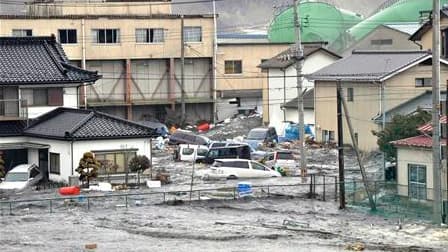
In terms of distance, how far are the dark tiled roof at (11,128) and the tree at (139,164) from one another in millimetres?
5479

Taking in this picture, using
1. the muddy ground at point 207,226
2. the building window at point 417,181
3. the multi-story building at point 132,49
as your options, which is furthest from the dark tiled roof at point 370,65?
the multi-story building at point 132,49

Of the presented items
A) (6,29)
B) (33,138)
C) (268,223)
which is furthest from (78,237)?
(6,29)

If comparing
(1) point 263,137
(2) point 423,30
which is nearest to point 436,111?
(2) point 423,30

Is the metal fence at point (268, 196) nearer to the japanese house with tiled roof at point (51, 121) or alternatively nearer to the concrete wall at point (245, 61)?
the japanese house with tiled roof at point (51, 121)

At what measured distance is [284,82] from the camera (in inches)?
2339

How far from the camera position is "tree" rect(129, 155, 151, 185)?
1476 inches

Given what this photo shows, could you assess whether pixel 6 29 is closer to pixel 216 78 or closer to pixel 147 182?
pixel 216 78

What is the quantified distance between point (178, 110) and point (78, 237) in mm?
42013

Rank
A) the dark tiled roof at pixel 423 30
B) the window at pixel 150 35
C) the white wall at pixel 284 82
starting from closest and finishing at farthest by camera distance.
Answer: the dark tiled roof at pixel 423 30 → the white wall at pixel 284 82 → the window at pixel 150 35

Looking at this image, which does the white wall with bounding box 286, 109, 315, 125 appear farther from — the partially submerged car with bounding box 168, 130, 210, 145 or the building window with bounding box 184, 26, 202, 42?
the building window with bounding box 184, 26, 202, 42

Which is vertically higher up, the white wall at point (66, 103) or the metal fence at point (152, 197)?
the white wall at point (66, 103)

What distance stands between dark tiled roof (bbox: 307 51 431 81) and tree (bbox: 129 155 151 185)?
42.6ft

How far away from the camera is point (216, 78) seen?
2702 inches

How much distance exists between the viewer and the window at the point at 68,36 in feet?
209
